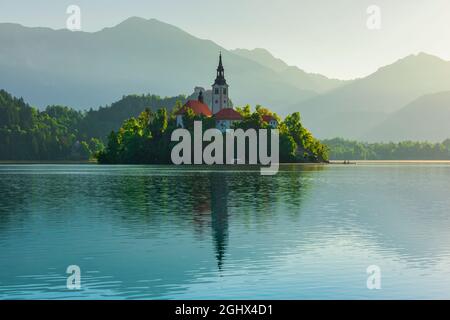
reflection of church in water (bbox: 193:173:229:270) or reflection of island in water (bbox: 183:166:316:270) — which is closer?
reflection of church in water (bbox: 193:173:229:270)

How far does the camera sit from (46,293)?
74.3 ft

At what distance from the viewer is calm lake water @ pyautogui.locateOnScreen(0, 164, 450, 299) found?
2362cm

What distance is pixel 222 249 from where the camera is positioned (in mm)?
32281

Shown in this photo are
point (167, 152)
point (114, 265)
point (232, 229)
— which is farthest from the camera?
point (167, 152)

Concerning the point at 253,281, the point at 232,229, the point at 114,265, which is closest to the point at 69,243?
the point at 114,265

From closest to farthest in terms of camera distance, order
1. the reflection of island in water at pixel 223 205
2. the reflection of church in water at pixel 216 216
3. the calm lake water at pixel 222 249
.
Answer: the calm lake water at pixel 222 249 < the reflection of church in water at pixel 216 216 < the reflection of island in water at pixel 223 205

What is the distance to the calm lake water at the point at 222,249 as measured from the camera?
23625 mm

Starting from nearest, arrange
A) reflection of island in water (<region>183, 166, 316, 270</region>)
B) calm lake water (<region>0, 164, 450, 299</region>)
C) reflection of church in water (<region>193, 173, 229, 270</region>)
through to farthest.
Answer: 1. calm lake water (<region>0, 164, 450, 299</region>)
2. reflection of church in water (<region>193, 173, 229, 270</region>)
3. reflection of island in water (<region>183, 166, 316, 270</region>)

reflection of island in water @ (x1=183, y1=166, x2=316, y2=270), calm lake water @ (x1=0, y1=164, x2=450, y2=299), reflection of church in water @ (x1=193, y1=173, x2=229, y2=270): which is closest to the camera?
calm lake water @ (x1=0, y1=164, x2=450, y2=299)

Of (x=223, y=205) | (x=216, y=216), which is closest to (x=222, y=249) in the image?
(x=216, y=216)

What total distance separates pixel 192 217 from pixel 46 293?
2499 cm

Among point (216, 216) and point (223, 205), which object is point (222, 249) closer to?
point (216, 216)
